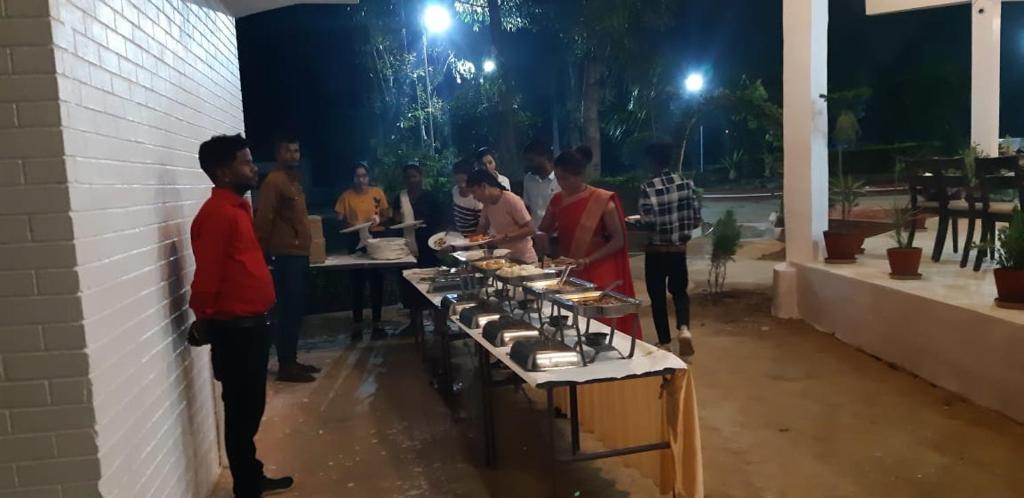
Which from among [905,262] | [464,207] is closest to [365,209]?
[464,207]

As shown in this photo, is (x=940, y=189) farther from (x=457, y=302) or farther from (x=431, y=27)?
(x=431, y=27)

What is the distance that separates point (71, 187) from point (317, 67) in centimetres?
1503

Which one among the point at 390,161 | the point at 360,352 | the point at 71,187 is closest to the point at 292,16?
the point at 390,161

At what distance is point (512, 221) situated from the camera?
520 cm

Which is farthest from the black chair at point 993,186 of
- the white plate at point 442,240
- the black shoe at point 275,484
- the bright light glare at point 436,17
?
the bright light glare at point 436,17

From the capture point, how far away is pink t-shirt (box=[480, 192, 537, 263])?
16.8ft

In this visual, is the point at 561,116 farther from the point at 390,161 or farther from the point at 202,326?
the point at 202,326

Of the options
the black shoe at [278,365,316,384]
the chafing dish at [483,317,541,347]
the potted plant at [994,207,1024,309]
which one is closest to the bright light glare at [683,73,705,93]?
the potted plant at [994,207,1024,309]

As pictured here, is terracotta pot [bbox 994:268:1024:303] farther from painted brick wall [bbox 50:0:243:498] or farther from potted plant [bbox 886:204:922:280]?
painted brick wall [bbox 50:0:243:498]

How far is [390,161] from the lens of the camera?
1208 cm

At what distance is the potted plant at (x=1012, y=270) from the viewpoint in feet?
14.2

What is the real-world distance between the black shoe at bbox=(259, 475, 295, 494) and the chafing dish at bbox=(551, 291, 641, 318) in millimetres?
1688

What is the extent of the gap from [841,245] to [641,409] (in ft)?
13.1

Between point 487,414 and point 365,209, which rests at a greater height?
point 365,209
